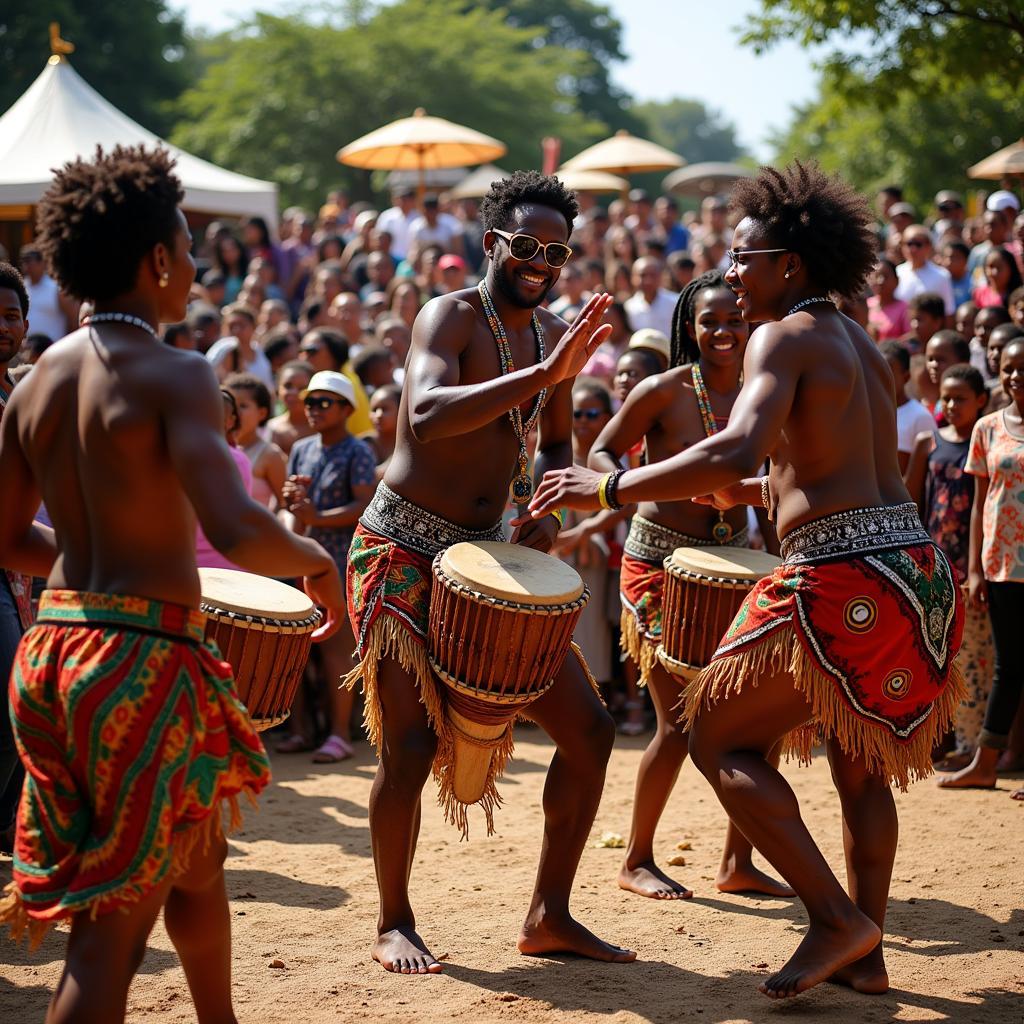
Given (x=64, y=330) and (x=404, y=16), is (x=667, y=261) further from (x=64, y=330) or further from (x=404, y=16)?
(x=404, y=16)

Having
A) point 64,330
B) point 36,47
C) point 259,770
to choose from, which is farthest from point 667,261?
point 36,47

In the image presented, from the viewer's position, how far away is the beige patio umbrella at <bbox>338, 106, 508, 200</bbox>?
607 inches

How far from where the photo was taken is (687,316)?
20.2 ft

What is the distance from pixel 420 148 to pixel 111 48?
101ft

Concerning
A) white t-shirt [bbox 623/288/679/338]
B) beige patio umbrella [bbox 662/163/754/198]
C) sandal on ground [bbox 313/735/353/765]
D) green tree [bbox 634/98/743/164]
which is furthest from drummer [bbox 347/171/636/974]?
green tree [bbox 634/98/743/164]

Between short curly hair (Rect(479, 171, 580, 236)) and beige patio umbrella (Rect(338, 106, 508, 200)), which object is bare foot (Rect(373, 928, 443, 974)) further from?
beige patio umbrella (Rect(338, 106, 508, 200))

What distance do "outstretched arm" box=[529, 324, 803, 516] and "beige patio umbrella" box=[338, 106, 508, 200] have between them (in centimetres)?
1151

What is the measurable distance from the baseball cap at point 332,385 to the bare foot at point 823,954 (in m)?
4.98

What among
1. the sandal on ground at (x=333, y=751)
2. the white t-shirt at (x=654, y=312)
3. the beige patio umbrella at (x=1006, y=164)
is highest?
the beige patio umbrella at (x=1006, y=164)

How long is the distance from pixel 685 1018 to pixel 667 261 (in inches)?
474

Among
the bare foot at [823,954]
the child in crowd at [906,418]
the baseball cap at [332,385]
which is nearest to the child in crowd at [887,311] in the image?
the child in crowd at [906,418]

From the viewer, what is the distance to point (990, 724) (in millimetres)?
7168

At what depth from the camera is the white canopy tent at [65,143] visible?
1348 cm

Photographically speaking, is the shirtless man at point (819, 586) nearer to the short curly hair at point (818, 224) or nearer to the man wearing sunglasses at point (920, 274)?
the short curly hair at point (818, 224)
